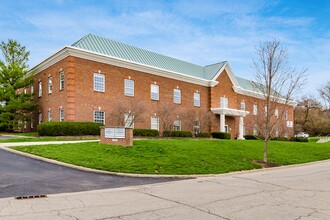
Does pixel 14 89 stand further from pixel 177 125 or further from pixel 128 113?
pixel 177 125

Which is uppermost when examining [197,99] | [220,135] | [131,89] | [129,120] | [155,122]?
[131,89]

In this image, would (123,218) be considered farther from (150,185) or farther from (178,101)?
(178,101)

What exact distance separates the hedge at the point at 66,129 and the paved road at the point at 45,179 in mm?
9656

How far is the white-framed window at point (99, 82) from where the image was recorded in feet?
91.1

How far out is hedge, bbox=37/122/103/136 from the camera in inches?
910

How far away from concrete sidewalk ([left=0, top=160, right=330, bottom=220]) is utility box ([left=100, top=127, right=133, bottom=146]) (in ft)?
22.9

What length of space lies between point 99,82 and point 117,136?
38.8 ft

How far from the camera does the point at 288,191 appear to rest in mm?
9445

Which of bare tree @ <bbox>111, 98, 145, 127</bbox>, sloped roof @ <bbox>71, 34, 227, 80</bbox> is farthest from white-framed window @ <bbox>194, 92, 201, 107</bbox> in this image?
bare tree @ <bbox>111, 98, 145, 127</bbox>

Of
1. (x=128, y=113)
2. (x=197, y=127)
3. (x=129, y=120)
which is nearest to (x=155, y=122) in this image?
(x=129, y=120)

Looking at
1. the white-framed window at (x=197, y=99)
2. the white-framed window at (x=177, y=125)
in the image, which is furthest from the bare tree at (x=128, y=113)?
the white-framed window at (x=197, y=99)

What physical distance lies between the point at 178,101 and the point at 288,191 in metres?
26.5

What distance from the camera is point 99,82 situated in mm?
28047

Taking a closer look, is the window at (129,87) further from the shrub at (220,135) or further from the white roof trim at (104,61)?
the shrub at (220,135)
